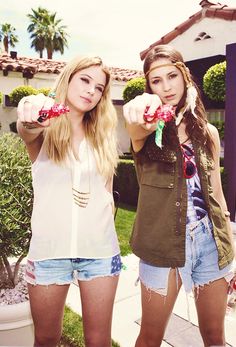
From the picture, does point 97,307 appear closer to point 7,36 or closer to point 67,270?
point 67,270

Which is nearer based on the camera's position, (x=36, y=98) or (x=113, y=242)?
(x=36, y=98)

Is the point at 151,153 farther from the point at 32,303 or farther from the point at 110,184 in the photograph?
the point at 32,303

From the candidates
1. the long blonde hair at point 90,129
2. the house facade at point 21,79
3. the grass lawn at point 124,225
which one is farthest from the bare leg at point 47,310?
the house facade at point 21,79

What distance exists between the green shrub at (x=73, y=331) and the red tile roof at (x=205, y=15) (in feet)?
24.3

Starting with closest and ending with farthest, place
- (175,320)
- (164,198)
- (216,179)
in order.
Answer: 1. (164,198)
2. (216,179)
3. (175,320)

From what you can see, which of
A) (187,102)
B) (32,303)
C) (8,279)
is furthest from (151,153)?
(8,279)

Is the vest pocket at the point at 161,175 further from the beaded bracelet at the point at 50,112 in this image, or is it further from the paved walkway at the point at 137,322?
the paved walkway at the point at 137,322

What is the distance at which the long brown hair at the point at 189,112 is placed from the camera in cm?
204

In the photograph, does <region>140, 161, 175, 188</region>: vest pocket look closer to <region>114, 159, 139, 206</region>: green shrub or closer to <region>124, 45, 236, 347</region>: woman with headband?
<region>124, 45, 236, 347</region>: woman with headband

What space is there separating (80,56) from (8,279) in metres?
2.20

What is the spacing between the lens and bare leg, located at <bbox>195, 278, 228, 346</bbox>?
81.1 inches

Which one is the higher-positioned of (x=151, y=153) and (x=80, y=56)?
(x=80, y=56)

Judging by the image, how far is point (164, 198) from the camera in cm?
201

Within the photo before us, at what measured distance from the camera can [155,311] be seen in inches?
78.8
